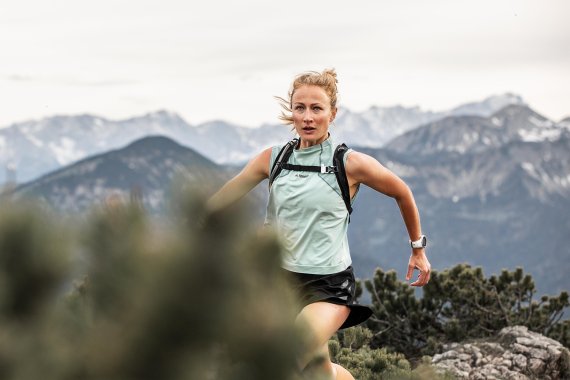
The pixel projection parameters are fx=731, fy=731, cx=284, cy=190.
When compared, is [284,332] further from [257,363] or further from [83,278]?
[83,278]

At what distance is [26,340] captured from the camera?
101cm

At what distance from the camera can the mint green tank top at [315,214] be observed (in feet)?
14.4

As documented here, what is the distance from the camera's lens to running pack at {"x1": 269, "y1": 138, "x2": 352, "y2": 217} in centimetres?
458

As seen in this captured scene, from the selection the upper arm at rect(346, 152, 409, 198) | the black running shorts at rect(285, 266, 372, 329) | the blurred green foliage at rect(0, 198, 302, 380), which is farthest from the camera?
the upper arm at rect(346, 152, 409, 198)

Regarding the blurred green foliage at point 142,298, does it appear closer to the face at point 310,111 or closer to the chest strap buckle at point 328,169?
the chest strap buckle at point 328,169

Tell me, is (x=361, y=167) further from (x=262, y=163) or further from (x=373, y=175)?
(x=262, y=163)

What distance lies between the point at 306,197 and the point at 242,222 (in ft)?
11.4

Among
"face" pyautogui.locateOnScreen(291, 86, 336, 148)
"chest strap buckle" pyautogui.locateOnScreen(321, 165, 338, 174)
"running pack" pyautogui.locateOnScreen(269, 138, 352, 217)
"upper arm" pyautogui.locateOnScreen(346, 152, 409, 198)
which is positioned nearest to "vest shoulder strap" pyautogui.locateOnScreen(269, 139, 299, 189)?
"running pack" pyautogui.locateOnScreen(269, 138, 352, 217)

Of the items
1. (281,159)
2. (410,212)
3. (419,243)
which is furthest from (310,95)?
(419,243)

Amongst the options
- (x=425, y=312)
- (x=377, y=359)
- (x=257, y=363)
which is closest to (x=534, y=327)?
(x=425, y=312)

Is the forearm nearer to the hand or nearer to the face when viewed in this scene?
the hand

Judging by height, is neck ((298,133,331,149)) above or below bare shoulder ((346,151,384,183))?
above

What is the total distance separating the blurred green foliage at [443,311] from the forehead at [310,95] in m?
12.5

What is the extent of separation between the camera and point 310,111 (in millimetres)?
4672
